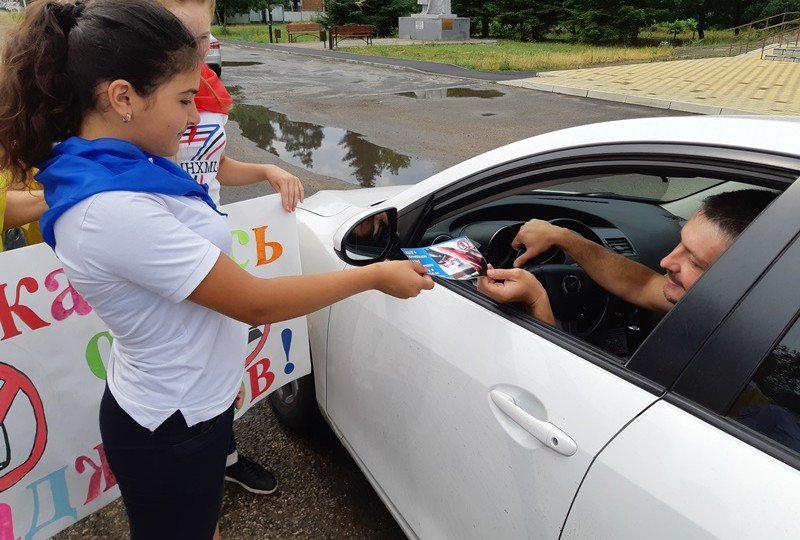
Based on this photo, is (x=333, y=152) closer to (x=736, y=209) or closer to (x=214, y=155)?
(x=214, y=155)

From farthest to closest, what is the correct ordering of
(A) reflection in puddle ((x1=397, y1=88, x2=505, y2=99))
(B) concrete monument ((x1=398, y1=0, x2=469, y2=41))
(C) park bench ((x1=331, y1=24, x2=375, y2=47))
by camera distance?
(C) park bench ((x1=331, y1=24, x2=375, y2=47)) < (B) concrete monument ((x1=398, y1=0, x2=469, y2=41)) < (A) reflection in puddle ((x1=397, y1=88, x2=505, y2=99))

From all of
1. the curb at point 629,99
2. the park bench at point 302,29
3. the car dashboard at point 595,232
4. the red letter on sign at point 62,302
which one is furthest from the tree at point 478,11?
the red letter on sign at point 62,302

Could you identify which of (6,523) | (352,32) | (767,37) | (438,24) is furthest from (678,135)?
(767,37)

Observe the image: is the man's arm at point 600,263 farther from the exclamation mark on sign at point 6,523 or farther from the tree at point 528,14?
the tree at point 528,14

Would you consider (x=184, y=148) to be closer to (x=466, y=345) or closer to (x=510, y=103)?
(x=466, y=345)

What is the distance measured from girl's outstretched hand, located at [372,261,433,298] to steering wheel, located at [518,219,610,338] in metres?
0.60

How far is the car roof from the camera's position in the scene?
1.21 meters

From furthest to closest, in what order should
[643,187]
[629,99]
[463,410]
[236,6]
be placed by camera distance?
[236,6], [629,99], [643,187], [463,410]

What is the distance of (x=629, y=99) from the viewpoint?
1147cm

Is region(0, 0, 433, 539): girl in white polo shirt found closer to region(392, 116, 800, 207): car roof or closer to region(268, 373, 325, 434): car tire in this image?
region(392, 116, 800, 207): car roof

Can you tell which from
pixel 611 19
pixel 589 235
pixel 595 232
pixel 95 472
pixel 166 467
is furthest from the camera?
pixel 611 19

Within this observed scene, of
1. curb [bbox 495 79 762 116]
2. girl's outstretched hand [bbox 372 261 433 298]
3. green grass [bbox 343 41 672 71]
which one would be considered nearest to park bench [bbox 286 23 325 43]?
green grass [bbox 343 41 672 71]

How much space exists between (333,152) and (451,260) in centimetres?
673

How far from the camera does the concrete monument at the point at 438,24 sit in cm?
2653
